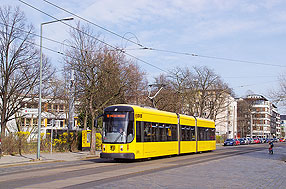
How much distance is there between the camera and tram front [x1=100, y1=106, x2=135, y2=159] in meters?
20.7

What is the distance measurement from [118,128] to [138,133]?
1171mm

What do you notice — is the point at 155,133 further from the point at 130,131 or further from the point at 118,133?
the point at 118,133

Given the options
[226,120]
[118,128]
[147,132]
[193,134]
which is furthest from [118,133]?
[226,120]

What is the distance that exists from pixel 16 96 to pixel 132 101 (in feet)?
37.9

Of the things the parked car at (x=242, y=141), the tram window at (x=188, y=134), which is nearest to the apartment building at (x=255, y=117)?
the parked car at (x=242, y=141)

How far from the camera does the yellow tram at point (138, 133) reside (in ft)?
68.3

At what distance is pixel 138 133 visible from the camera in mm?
21281

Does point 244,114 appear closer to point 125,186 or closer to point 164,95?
point 164,95

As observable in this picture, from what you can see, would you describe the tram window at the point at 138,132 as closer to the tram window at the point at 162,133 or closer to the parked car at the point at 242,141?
the tram window at the point at 162,133

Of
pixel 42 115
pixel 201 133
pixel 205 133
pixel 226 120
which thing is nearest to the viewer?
pixel 201 133

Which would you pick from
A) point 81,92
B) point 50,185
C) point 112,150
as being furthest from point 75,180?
point 81,92

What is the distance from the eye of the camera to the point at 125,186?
11.2m

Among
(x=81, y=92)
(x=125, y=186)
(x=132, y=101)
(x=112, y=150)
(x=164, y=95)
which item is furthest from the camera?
(x=164, y=95)

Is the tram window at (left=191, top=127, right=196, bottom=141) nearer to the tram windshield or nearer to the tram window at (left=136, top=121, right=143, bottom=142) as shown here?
the tram window at (left=136, top=121, right=143, bottom=142)
